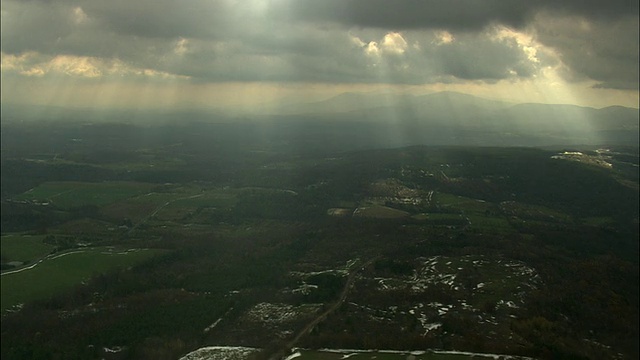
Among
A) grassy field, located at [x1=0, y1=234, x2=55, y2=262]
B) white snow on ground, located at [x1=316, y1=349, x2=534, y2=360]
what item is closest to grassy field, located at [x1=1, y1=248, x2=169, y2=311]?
grassy field, located at [x1=0, y1=234, x2=55, y2=262]

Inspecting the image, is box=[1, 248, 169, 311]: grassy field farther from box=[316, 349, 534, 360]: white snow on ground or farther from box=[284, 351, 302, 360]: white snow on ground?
box=[316, 349, 534, 360]: white snow on ground

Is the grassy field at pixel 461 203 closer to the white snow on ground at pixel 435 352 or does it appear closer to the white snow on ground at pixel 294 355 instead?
the white snow on ground at pixel 435 352

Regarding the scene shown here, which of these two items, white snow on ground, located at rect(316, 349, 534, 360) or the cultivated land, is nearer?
white snow on ground, located at rect(316, 349, 534, 360)

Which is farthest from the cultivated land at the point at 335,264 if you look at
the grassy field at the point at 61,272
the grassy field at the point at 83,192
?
the grassy field at the point at 83,192

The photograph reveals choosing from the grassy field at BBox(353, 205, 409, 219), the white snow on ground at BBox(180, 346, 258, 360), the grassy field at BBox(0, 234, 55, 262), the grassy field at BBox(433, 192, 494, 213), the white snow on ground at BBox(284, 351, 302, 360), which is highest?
the grassy field at BBox(433, 192, 494, 213)

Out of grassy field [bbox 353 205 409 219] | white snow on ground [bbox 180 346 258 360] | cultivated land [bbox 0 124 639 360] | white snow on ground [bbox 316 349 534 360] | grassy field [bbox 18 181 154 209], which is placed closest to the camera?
white snow on ground [bbox 316 349 534 360]

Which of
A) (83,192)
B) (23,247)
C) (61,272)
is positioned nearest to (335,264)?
(61,272)

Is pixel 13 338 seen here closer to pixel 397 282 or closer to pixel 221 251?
pixel 221 251
